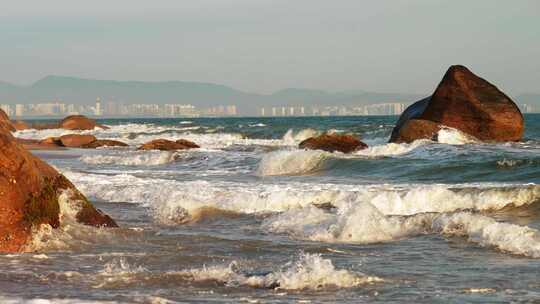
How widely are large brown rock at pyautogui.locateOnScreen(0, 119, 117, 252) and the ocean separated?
0.69ft

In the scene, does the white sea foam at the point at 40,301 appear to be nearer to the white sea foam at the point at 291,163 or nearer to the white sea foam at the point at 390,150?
the white sea foam at the point at 291,163

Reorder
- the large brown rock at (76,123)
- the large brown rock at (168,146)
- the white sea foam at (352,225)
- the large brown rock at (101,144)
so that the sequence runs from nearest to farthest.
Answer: the white sea foam at (352,225), the large brown rock at (168,146), the large brown rock at (101,144), the large brown rock at (76,123)

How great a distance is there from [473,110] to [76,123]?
43.8m

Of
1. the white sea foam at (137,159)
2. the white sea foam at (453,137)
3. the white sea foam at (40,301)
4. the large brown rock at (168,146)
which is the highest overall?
the white sea foam at (453,137)

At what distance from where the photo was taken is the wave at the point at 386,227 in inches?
415

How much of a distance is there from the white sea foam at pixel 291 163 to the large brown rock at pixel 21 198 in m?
14.0

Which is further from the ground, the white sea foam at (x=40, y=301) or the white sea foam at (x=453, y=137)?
the white sea foam at (x=453, y=137)

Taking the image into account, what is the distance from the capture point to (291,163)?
2470cm

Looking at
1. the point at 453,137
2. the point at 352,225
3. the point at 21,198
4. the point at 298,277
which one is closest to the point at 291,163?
the point at 453,137

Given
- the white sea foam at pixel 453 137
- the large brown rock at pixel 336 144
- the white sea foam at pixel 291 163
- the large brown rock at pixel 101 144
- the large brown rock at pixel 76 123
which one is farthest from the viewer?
the large brown rock at pixel 76 123

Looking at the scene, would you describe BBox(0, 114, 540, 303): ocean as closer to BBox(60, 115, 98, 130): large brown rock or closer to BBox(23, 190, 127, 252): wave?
BBox(23, 190, 127, 252): wave

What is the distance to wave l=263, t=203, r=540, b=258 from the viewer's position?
10539mm

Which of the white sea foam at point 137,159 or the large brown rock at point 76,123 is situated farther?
the large brown rock at point 76,123

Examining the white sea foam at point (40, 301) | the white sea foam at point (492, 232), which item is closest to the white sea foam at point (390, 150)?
the white sea foam at point (492, 232)
